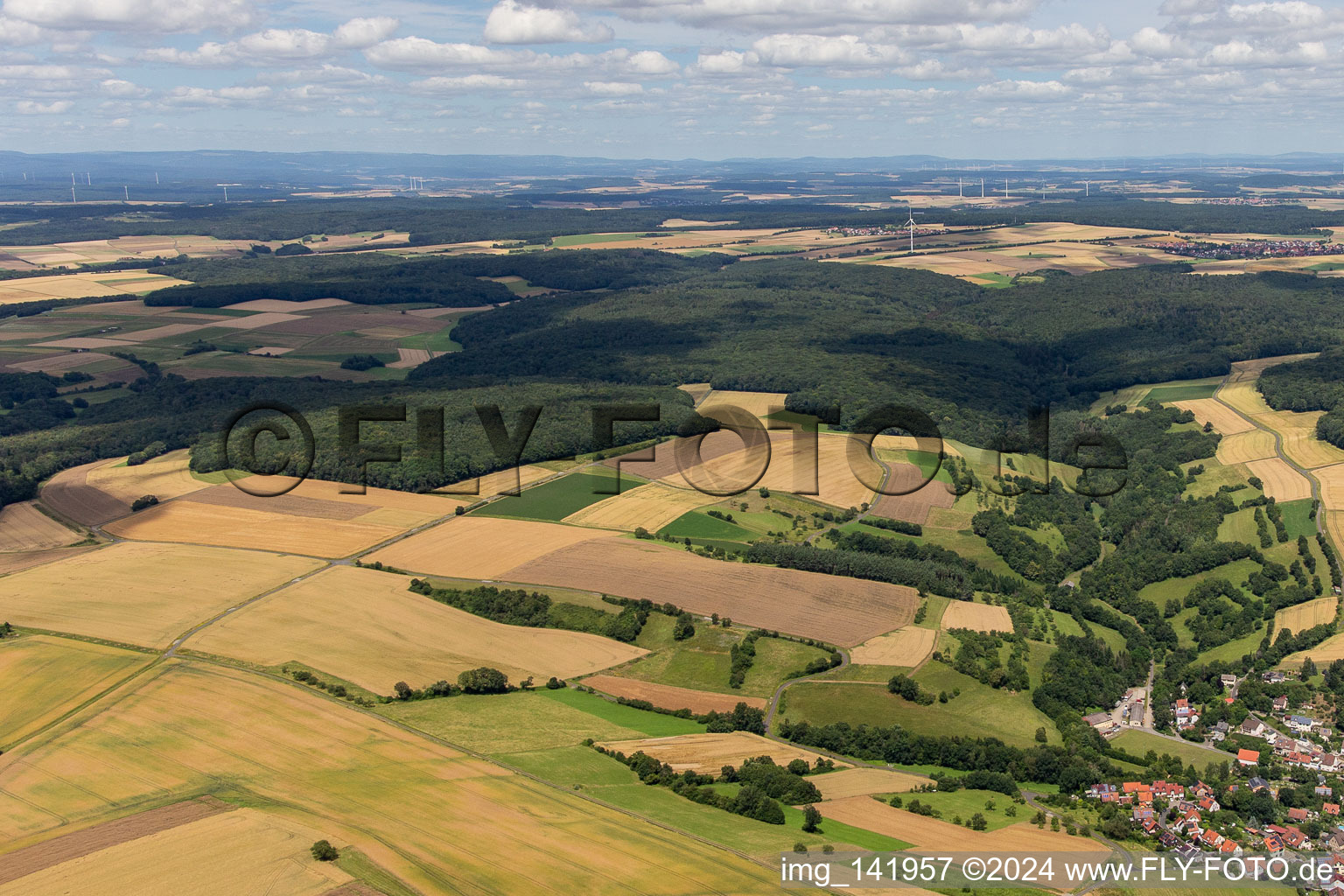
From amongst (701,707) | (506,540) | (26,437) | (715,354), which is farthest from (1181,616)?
(26,437)

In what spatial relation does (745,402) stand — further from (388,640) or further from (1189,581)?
(388,640)

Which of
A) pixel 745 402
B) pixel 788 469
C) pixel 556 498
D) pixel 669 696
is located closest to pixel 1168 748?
pixel 669 696

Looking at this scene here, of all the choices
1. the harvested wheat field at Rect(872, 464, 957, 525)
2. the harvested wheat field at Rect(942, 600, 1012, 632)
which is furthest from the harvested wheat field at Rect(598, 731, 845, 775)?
the harvested wheat field at Rect(872, 464, 957, 525)

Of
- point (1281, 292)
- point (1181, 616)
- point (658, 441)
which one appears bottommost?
point (1181, 616)

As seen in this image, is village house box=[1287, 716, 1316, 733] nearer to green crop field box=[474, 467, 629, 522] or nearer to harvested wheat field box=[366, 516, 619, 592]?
harvested wheat field box=[366, 516, 619, 592]

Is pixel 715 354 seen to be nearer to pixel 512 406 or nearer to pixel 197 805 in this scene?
pixel 512 406
